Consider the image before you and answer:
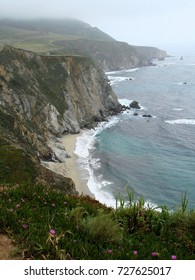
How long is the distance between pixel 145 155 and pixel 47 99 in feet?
77.8

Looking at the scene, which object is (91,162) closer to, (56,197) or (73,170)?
(73,170)

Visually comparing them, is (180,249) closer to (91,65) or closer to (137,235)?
(137,235)

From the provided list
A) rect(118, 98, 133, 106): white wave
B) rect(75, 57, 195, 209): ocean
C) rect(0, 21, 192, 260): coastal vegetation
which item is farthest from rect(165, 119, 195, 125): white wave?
rect(118, 98, 133, 106): white wave

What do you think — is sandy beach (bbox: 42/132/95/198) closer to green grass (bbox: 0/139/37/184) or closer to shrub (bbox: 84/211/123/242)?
green grass (bbox: 0/139/37/184)

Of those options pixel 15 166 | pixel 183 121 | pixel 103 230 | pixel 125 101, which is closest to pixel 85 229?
Result: pixel 103 230

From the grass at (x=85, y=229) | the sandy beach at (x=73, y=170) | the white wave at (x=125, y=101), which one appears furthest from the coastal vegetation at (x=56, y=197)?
the white wave at (x=125, y=101)

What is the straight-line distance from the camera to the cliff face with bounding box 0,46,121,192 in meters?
49.6

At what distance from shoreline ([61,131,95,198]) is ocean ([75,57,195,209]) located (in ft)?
2.23

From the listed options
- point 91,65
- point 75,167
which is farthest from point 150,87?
point 75,167

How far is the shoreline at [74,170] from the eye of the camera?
43.0 metres

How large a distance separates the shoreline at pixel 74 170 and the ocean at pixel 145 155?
680mm

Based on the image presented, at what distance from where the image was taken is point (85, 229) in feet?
25.2

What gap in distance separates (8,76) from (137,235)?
57.7 metres

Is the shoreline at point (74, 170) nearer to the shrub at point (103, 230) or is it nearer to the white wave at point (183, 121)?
the white wave at point (183, 121)
